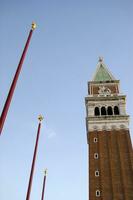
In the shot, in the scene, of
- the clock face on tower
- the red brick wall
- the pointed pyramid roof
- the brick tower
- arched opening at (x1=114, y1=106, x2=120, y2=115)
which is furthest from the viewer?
the pointed pyramid roof

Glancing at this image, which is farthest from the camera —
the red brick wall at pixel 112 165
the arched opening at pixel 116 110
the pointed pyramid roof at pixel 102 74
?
the pointed pyramid roof at pixel 102 74

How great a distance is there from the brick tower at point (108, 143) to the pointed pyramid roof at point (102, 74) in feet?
2.98

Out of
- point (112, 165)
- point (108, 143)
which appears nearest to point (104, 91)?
point (108, 143)

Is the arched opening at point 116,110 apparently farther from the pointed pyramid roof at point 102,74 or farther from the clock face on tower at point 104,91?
the pointed pyramid roof at point 102,74

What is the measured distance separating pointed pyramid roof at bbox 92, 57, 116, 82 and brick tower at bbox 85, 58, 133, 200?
2.98 ft

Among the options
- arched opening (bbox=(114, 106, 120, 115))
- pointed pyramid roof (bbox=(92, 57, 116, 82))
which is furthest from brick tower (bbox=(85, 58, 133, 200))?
pointed pyramid roof (bbox=(92, 57, 116, 82))

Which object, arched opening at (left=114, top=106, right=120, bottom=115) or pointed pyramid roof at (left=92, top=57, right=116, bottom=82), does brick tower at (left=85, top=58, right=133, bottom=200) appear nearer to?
arched opening at (left=114, top=106, right=120, bottom=115)

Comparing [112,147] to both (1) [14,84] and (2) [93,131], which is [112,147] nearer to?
(2) [93,131]

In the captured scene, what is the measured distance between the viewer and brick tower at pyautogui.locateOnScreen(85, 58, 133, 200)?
4544 centimetres

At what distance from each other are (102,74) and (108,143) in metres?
19.6

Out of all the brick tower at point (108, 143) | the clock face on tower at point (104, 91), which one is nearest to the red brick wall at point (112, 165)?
the brick tower at point (108, 143)

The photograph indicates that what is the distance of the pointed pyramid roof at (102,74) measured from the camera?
64.2m

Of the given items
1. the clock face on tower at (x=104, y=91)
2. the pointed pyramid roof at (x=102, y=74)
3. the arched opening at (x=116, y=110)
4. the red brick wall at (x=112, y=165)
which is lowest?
the red brick wall at (x=112, y=165)

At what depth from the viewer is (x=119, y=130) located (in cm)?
5253
